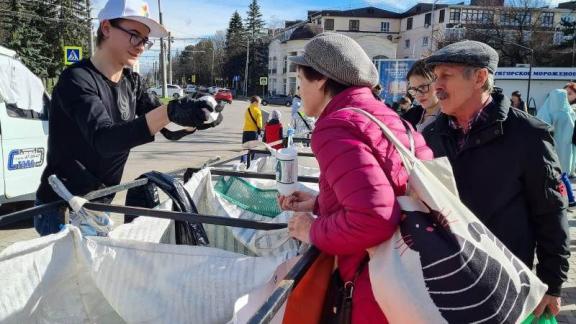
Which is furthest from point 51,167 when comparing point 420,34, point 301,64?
point 420,34

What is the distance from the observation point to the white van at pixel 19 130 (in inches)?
214

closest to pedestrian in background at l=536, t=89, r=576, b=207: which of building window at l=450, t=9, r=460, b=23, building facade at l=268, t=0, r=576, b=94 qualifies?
building facade at l=268, t=0, r=576, b=94

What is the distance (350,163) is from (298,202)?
733 millimetres

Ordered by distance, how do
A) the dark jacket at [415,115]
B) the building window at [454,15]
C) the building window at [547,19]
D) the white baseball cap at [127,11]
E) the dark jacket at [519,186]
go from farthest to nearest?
1. the building window at [454,15]
2. the building window at [547,19]
3. the dark jacket at [415,115]
4. the white baseball cap at [127,11]
5. the dark jacket at [519,186]

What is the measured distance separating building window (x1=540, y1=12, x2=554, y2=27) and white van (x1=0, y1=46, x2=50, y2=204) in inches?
2557

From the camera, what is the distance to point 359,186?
1354 millimetres

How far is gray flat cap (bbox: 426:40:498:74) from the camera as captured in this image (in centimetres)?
207

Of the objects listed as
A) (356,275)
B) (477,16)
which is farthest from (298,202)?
(477,16)

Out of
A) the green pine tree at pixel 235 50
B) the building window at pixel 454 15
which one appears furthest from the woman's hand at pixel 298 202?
the green pine tree at pixel 235 50

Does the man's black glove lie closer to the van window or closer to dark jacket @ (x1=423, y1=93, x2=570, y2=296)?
dark jacket @ (x1=423, y1=93, x2=570, y2=296)

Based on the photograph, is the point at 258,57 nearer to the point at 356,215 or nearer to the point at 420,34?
the point at 420,34

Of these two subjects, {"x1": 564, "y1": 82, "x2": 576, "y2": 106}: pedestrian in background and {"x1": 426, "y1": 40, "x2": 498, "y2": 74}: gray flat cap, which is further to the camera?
{"x1": 564, "y1": 82, "x2": 576, "y2": 106}: pedestrian in background

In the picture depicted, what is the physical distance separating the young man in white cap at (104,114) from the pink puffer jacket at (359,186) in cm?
66

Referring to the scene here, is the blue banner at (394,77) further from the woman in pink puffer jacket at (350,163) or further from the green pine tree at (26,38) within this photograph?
the green pine tree at (26,38)
